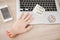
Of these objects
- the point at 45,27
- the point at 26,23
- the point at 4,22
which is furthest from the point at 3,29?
the point at 45,27

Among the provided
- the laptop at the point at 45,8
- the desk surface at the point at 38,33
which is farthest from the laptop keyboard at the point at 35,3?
the desk surface at the point at 38,33

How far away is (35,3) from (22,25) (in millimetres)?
205

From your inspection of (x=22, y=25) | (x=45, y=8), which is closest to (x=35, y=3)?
(x=45, y=8)

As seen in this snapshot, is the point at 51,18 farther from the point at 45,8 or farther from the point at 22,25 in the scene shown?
the point at 22,25

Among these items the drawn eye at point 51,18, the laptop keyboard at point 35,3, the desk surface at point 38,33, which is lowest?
the desk surface at point 38,33

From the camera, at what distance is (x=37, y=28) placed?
0.98 meters

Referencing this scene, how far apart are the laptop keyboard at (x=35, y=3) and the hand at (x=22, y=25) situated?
0.05 metres

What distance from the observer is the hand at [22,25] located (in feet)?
3.11

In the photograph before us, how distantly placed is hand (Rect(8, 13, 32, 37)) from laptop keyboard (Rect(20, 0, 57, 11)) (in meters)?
0.05

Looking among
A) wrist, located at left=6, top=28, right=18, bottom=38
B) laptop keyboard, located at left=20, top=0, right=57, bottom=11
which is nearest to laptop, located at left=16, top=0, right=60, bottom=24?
laptop keyboard, located at left=20, top=0, right=57, bottom=11

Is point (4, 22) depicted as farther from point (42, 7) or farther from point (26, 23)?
point (42, 7)

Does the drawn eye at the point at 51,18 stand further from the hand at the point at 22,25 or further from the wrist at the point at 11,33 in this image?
the wrist at the point at 11,33

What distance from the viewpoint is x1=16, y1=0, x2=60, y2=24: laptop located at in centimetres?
100

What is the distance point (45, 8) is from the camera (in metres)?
1.04
